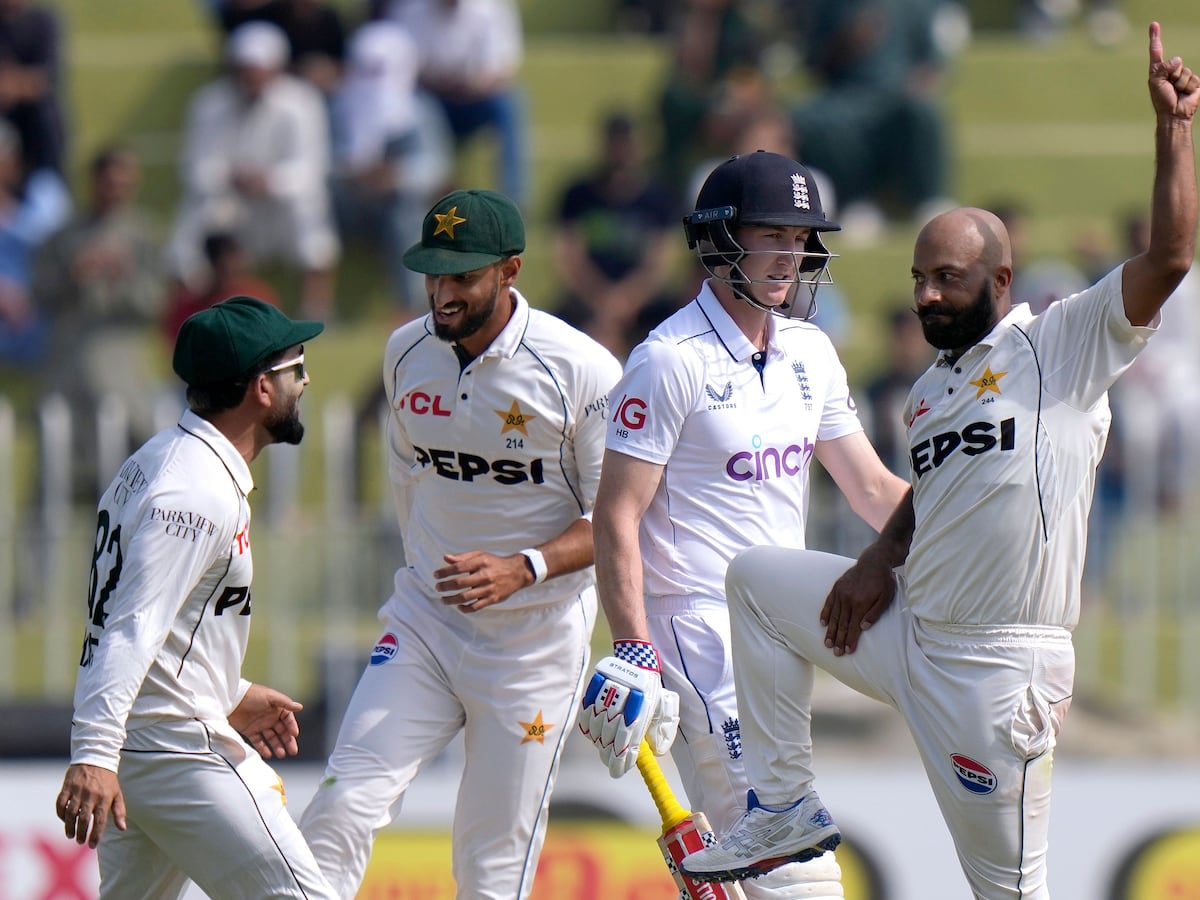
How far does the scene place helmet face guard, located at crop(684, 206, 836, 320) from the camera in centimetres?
565

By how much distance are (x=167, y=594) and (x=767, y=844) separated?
175cm

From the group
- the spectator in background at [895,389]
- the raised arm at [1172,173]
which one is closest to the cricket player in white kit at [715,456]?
the raised arm at [1172,173]

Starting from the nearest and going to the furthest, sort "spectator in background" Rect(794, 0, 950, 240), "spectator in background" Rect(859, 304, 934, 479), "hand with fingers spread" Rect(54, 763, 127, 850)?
"hand with fingers spread" Rect(54, 763, 127, 850)
"spectator in background" Rect(859, 304, 934, 479)
"spectator in background" Rect(794, 0, 950, 240)

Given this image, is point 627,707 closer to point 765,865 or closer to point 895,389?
point 765,865

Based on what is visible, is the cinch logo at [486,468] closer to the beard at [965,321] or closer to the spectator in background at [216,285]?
the beard at [965,321]

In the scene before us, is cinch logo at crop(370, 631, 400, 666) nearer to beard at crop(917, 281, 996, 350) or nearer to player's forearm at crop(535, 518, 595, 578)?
player's forearm at crop(535, 518, 595, 578)

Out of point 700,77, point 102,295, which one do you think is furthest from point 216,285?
point 700,77

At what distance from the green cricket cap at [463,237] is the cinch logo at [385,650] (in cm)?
121

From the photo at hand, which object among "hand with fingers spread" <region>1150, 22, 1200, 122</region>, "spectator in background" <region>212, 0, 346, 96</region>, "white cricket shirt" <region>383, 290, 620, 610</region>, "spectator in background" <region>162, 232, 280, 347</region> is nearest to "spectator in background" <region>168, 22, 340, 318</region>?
"spectator in background" <region>212, 0, 346, 96</region>

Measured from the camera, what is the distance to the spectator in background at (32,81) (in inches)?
512

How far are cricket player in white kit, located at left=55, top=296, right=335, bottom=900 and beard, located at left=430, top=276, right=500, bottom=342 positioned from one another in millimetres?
604

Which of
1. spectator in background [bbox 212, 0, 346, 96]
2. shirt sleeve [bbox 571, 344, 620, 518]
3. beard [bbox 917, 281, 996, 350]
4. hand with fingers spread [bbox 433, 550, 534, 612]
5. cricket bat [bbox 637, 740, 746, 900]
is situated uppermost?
spectator in background [bbox 212, 0, 346, 96]

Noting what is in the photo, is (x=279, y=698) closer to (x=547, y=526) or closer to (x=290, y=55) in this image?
(x=547, y=526)

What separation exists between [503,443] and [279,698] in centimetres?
104
